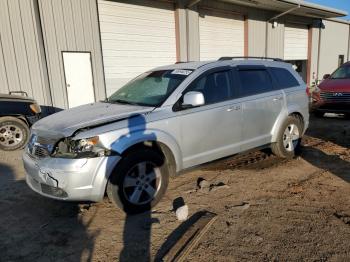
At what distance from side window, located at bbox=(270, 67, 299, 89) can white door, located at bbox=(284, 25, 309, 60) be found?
1462cm

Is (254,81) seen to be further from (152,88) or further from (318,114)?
(318,114)

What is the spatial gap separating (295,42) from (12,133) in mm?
18010

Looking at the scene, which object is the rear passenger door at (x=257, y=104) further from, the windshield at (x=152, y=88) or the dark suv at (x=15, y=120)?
the dark suv at (x=15, y=120)

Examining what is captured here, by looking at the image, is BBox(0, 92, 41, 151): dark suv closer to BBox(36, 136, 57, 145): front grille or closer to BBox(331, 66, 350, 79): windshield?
BBox(36, 136, 57, 145): front grille

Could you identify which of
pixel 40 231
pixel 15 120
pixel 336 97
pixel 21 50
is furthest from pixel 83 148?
pixel 336 97

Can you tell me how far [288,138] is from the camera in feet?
19.5

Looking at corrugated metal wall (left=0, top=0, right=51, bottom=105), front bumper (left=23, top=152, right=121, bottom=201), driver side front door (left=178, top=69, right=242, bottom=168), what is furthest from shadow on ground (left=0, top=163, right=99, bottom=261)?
corrugated metal wall (left=0, top=0, right=51, bottom=105)

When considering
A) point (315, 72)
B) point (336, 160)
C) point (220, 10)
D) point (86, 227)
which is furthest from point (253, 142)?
point (315, 72)

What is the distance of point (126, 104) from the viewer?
462 cm

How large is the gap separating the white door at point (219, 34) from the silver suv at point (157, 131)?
29.9 feet

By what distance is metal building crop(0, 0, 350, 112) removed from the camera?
9391 mm

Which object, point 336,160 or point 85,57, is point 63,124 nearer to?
point 336,160

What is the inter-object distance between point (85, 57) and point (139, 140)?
7762mm

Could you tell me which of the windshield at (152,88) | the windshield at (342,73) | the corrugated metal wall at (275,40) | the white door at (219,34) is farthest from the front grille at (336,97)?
the corrugated metal wall at (275,40)
